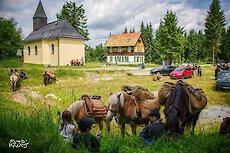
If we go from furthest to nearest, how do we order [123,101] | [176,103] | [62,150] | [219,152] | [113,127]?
[113,127] → [123,101] → [176,103] → [219,152] → [62,150]

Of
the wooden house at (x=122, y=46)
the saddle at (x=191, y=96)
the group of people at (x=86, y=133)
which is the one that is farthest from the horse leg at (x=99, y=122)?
the wooden house at (x=122, y=46)

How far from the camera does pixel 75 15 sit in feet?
15.8

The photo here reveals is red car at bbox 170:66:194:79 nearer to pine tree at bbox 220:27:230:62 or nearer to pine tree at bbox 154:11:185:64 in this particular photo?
pine tree at bbox 154:11:185:64

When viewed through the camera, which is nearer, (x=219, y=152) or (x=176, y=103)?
(x=219, y=152)

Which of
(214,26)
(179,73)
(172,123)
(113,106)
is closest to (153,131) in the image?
(172,123)

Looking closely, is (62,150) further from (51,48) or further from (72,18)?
(51,48)

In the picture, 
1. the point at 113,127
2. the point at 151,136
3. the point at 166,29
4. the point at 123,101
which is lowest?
the point at 113,127

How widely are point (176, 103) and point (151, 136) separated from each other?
0.74m

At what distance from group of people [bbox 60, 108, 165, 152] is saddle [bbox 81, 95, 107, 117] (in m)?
1.17

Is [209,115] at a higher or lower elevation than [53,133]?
lower

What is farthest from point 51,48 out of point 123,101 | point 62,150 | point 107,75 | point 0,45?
point 62,150

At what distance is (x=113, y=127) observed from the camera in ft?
19.1

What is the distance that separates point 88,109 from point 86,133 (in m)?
1.48

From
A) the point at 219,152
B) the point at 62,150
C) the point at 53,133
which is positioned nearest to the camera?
the point at 62,150
